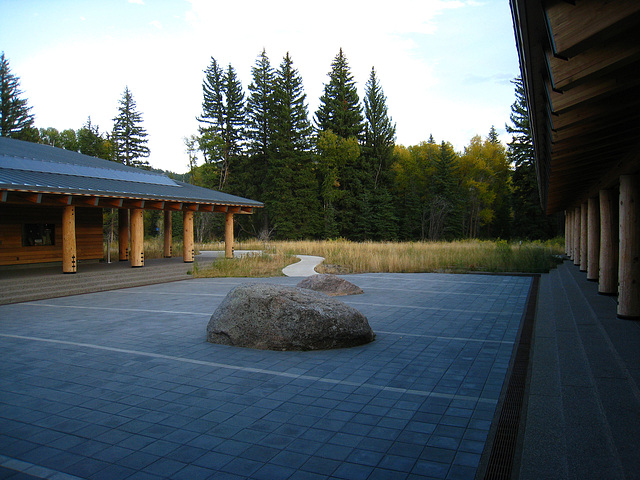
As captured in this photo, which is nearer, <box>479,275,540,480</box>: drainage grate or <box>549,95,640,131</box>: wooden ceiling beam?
<box>479,275,540,480</box>: drainage grate

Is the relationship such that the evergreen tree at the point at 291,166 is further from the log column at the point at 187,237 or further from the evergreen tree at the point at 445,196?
the log column at the point at 187,237

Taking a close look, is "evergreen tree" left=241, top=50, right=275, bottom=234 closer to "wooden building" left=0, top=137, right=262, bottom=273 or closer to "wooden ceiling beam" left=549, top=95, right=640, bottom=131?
"wooden building" left=0, top=137, right=262, bottom=273

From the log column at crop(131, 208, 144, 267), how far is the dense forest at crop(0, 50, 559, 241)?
25467 mm

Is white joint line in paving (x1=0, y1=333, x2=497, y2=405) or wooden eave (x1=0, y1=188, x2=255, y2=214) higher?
wooden eave (x1=0, y1=188, x2=255, y2=214)

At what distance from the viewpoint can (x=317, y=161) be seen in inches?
1861

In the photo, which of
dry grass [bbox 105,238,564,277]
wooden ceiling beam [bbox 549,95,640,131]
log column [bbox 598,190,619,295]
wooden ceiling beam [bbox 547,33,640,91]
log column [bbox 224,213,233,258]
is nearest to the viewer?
wooden ceiling beam [bbox 547,33,640,91]

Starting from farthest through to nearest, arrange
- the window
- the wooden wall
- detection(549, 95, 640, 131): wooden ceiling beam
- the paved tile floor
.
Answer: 1. the window
2. the wooden wall
3. detection(549, 95, 640, 131): wooden ceiling beam
4. the paved tile floor

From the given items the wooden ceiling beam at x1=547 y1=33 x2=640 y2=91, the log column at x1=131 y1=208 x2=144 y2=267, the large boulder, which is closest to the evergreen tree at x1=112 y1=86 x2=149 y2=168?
the log column at x1=131 y1=208 x2=144 y2=267

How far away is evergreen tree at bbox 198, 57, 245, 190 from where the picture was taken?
47.7 m

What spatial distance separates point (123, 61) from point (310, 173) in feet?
92.2

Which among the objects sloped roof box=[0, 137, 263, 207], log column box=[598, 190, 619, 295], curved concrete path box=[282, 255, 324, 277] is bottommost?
curved concrete path box=[282, 255, 324, 277]

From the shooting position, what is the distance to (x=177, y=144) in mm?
43750

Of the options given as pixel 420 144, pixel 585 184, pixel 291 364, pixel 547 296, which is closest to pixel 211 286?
pixel 291 364

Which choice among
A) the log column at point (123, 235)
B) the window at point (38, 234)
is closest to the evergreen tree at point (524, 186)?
the log column at point (123, 235)
